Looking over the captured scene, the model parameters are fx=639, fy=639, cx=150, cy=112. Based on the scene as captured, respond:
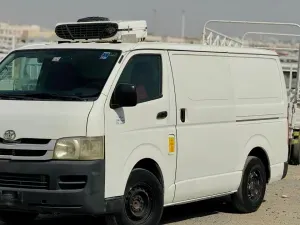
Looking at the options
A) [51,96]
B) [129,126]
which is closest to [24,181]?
[51,96]

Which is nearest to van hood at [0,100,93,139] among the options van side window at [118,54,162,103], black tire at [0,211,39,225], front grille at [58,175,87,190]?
front grille at [58,175,87,190]

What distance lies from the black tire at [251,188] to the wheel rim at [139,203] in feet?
6.83

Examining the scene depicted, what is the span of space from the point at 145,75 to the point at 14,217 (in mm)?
2426

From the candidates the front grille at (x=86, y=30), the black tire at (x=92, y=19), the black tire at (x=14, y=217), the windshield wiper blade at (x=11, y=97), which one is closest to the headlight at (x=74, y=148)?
the windshield wiper blade at (x=11, y=97)

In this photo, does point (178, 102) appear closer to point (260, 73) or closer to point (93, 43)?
point (93, 43)

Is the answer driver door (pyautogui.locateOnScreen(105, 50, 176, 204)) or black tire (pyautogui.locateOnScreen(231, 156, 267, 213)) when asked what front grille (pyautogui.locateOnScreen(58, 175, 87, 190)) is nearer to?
driver door (pyautogui.locateOnScreen(105, 50, 176, 204))

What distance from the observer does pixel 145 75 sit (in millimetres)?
7148

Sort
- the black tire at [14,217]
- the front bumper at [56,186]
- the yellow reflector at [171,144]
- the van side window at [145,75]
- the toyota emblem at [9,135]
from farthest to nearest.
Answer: the black tire at [14,217]
the yellow reflector at [171,144]
the van side window at [145,75]
the toyota emblem at [9,135]
the front bumper at [56,186]

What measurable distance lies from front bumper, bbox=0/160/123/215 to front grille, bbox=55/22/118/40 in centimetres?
184

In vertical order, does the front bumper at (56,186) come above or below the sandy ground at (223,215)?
above

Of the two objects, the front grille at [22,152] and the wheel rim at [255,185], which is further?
the wheel rim at [255,185]

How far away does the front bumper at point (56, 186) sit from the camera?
20.3ft

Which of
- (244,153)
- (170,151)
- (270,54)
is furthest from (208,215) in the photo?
(270,54)

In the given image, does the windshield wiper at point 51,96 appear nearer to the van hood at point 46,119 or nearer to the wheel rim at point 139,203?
the van hood at point 46,119
